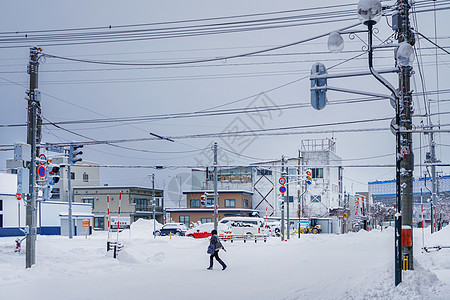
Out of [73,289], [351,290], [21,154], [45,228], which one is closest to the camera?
[351,290]

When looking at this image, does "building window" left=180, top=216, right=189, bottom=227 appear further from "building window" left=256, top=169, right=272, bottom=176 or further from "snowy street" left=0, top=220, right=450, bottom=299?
"snowy street" left=0, top=220, right=450, bottom=299

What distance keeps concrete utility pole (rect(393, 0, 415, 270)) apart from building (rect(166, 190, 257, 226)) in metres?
53.6

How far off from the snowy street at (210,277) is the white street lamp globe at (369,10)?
263 inches

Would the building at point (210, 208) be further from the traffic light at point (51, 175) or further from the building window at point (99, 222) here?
the traffic light at point (51, 175)

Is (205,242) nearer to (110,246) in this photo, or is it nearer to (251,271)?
(110,246)

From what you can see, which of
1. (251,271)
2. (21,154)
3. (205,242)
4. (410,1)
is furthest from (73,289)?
(205,242)

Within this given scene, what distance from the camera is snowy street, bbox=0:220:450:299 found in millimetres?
13000

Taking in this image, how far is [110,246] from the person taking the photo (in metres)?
23.3

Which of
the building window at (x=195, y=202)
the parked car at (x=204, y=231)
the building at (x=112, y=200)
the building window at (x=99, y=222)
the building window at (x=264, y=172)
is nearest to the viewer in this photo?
the parked car at (x=204, y=231)

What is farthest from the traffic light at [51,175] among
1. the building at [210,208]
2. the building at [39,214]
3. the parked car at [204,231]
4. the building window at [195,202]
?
the building window at [195,202]

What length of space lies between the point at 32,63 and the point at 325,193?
195 ft

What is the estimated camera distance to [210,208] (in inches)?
2704

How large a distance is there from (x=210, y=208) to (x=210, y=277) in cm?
5172

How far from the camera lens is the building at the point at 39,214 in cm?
4394
